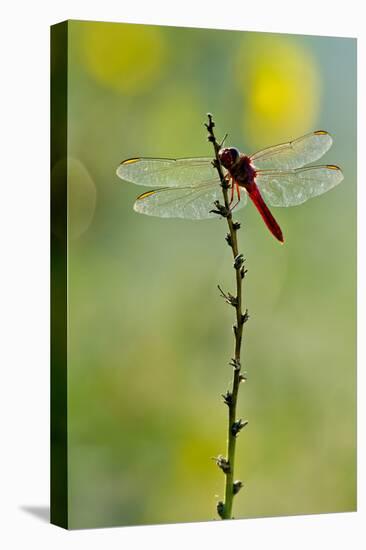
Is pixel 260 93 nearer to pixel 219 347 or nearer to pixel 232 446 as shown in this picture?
pixel 219 347

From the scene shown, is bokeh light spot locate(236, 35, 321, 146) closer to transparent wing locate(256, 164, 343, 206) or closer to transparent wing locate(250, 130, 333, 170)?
transparent wing locate(250, 130, 333, 170)

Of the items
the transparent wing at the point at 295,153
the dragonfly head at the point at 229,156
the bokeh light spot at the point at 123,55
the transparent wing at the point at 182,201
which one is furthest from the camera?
the transparent wing at the point at 295,153

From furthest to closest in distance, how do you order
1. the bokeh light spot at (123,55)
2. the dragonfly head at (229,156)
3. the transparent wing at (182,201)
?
the dragonfly head at (229,156), the transparent wing at (182,201), the bokeh light spot at (123,55)

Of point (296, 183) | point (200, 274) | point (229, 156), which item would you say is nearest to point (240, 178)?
point (229, 156)

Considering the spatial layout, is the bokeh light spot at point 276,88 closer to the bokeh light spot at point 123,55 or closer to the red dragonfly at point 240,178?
the red dragonfly at point 240,178

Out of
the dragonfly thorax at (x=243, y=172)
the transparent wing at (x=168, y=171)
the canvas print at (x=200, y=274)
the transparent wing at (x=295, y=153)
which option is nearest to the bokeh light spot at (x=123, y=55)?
the canvas print at (x=200, y=274)

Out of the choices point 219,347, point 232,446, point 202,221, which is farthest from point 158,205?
point 232,446

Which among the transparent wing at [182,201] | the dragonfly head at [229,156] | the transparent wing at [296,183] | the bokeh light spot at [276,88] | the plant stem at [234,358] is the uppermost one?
the bokeh light spot at [276,88]

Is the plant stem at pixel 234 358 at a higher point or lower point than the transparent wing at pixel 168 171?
lower
